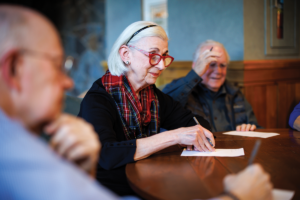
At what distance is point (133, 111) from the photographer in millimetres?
1656

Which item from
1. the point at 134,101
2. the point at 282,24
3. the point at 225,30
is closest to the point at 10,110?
the point at 134,101

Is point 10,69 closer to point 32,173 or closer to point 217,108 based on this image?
point 32,173

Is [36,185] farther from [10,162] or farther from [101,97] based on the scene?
[101,97]

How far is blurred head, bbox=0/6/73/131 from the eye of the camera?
1.96 feet

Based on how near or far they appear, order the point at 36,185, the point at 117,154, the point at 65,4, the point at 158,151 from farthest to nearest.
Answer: the point at 65,4 → the point at 158,151 → the point at 117,154 → the point at 36,185


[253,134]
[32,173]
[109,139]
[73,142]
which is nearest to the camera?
[32,173]

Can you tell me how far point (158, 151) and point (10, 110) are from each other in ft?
3.13

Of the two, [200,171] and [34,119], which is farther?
[200,171]

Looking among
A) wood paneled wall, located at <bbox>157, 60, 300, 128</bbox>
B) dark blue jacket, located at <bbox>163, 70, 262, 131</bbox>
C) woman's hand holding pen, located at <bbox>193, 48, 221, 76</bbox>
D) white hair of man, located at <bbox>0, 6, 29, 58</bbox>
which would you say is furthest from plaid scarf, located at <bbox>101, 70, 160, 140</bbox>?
wood paneled wall, located at <bbox>157, 60, 300, 128</bbox>

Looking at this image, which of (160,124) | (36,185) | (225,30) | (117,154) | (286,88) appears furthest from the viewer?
(286,88)

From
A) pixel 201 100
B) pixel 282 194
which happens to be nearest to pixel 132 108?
pixel 282 194

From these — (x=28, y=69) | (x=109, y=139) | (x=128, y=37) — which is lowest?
(x=109, y=139)

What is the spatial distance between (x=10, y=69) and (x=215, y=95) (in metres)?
2.16

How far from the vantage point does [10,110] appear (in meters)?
0.61
